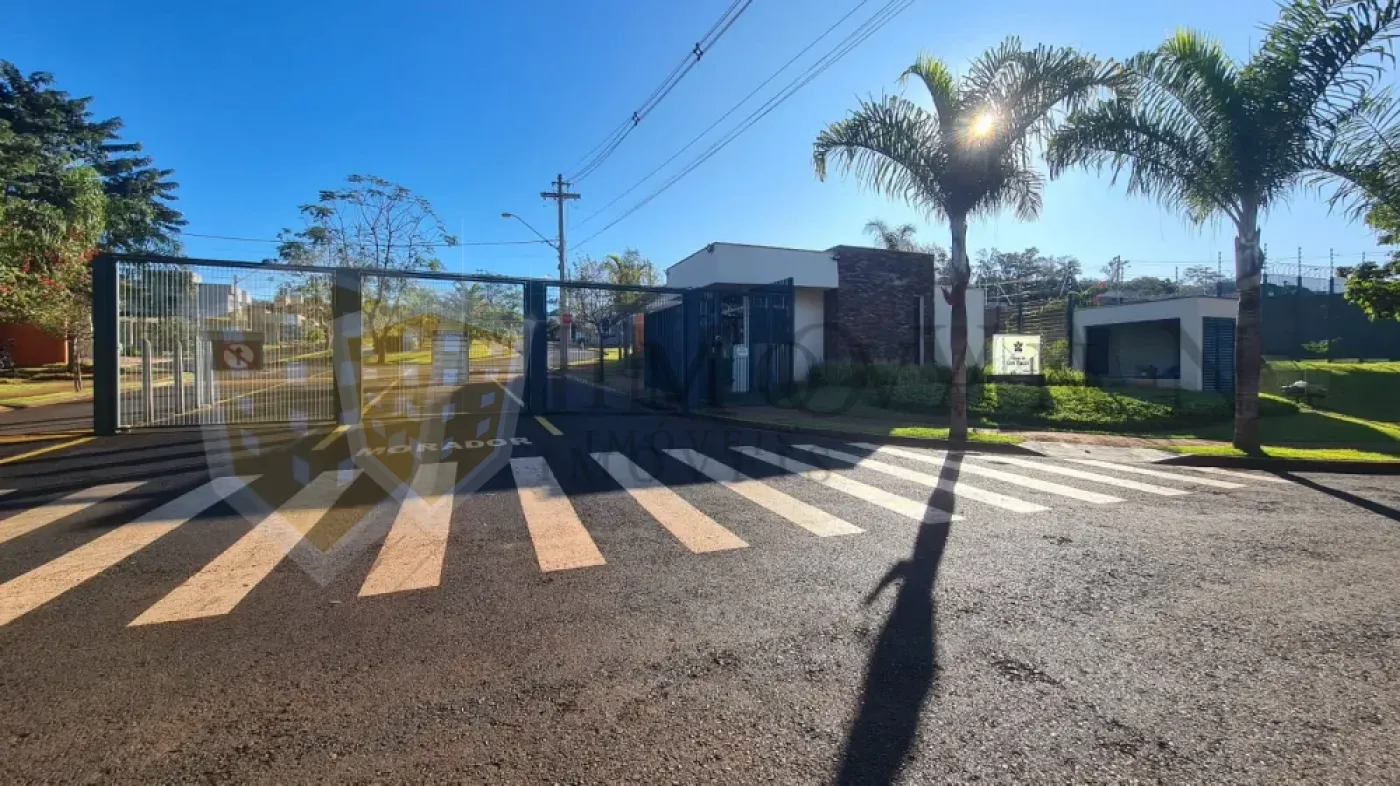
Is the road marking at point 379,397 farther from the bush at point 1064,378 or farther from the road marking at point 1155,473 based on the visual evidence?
the bush at point 1064,378

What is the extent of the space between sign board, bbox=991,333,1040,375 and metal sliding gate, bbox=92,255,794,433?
24.6ft

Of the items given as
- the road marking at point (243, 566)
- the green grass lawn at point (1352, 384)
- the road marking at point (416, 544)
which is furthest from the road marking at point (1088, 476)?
the green grass lawn at point (1352, 384)

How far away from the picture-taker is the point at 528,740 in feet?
7.91

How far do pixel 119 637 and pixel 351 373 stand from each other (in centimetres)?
945

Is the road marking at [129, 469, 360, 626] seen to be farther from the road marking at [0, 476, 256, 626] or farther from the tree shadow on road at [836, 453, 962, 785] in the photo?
the tree shadow on road at [836, 453, 962, 785]

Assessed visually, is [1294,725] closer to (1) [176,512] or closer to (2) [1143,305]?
(1) [176,512]

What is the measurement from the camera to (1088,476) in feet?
26.6

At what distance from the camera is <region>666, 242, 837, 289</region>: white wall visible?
20219 millimetres

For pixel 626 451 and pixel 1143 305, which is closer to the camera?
pixel 626 451

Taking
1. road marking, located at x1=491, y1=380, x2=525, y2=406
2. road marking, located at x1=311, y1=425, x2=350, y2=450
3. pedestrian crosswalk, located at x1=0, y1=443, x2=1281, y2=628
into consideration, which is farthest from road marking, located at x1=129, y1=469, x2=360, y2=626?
road marking, located at x1=491, y1=380, x2=525, y2=406

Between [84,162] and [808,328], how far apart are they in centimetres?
4343

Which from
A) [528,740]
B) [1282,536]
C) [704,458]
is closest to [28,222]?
[704,458]

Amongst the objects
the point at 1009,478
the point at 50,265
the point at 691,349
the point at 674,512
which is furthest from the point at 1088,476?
the point at 50,265

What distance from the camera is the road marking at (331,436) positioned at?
9.52 m
